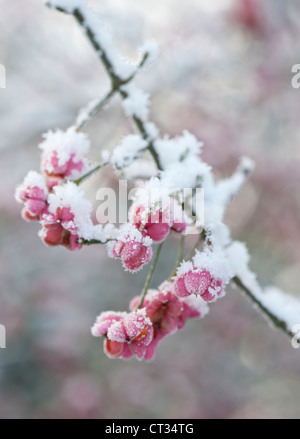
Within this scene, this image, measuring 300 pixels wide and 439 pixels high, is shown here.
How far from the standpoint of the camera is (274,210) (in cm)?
452

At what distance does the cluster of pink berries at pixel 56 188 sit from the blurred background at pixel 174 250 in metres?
2.66

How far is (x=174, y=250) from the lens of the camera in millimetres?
4684

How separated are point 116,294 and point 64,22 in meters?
2.82

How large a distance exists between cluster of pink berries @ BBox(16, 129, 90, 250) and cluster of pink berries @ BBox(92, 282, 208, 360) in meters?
0.18

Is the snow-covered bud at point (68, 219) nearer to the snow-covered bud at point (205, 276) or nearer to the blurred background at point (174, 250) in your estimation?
the snow-covered bud at point (205, 276)

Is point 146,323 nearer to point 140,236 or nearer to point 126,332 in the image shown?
point 126,332

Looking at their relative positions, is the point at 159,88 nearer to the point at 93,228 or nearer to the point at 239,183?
the point at 239,183

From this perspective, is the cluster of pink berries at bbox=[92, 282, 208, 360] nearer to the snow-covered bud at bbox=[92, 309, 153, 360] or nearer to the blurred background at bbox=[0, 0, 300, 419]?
the snow-covered bud at bbox=[92, 309, 153, 360]

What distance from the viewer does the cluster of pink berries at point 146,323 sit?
0.86 metres

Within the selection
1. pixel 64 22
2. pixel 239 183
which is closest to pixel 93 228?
pixel 239 183

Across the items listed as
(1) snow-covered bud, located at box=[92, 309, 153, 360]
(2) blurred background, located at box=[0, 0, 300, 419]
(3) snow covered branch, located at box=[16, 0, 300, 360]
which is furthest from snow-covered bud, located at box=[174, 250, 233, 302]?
(2) blurred background, located at box=[0, 0, 300, 419]

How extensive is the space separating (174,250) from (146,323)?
12.6 ft

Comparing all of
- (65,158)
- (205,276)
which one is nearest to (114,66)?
(65,158)

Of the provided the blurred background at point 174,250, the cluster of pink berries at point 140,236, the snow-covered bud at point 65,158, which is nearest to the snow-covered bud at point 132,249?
the cluster of pink berries at point 140,236
